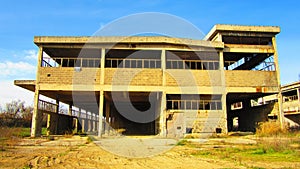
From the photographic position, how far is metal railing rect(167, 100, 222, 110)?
65.0 ft

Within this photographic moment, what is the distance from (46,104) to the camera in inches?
802

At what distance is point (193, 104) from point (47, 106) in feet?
37.8

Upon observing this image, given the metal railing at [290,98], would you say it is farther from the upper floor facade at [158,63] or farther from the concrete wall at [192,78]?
the concrete wall at [192,78]

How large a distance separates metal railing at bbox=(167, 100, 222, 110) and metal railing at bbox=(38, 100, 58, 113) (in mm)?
9568

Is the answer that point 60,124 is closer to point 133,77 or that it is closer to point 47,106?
point 47,106

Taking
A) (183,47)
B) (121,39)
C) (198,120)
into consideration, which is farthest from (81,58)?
(198,120)

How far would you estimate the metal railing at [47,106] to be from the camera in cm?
1942

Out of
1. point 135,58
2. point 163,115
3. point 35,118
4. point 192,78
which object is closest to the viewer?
point 35,118

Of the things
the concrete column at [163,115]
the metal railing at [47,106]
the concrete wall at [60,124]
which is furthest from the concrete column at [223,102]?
the metal railing at [47,106]

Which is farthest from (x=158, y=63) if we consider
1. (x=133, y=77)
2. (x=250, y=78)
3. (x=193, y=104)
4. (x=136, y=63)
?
(x=250, y=78)

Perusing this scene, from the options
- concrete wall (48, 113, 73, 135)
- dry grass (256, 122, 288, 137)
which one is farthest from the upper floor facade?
concrete wall (48, 113, 73, 135)

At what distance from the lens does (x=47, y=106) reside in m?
20.6

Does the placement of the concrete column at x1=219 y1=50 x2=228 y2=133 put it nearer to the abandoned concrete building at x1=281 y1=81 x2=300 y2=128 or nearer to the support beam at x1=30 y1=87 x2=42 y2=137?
the support beam at x1=30 y1=87 x2=42 y2=137

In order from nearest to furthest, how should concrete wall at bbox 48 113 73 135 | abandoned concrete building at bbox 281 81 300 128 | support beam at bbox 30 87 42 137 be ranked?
support beam at bbox 30 87 42 137 → concrete wall at bbox 48 113 73 135 → abandoned concrete building at bbox 281 81 300 128
